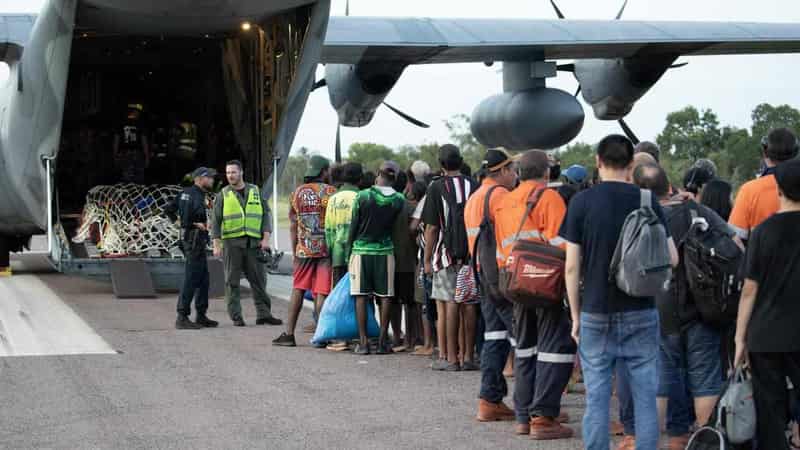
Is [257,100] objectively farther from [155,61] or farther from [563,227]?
[563,227]

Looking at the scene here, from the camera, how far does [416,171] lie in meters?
10.1

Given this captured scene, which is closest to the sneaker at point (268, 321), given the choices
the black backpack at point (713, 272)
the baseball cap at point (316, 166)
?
the baseball cap at point (316, 166)

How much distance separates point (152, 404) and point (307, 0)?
616cm

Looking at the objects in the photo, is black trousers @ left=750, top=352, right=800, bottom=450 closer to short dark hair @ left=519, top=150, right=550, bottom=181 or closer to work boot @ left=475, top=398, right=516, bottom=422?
short dark hair @ left=519, top=150, right=550, bottom=181

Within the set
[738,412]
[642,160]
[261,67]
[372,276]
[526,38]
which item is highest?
[526,38]

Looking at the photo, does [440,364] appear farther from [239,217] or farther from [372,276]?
[239,217]

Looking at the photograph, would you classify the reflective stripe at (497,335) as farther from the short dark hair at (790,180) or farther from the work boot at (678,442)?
the short dark hair at (790,180)

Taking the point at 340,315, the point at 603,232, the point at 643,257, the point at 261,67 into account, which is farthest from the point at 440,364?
the point at 261,67

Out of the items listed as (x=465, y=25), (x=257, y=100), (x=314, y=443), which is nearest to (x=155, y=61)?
(x=257, y=100)

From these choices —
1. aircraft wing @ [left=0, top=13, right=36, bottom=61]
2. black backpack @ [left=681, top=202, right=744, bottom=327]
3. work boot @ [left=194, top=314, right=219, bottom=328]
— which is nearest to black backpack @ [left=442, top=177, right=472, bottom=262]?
black backpack @ [left=681, top=202, right=744, bottom=327]

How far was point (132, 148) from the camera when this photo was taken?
1858 cm

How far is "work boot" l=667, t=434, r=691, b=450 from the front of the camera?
237 inches

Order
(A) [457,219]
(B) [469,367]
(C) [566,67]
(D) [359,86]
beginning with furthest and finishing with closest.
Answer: (C) [566,67]
(D) [359,86]
(B) [469,367]
(A) [457,219]

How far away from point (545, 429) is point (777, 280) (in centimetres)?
187
